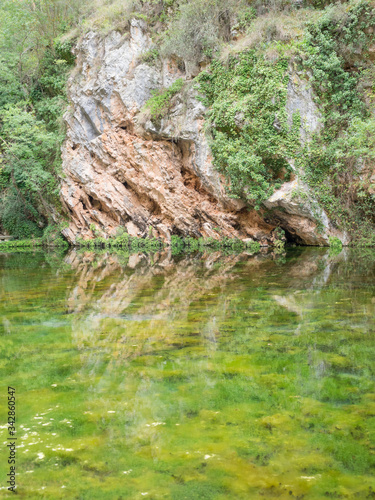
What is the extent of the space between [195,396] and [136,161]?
20.0 m

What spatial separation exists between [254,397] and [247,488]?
45.9 inches

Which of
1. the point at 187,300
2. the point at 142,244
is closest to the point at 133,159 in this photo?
the point at 142,244

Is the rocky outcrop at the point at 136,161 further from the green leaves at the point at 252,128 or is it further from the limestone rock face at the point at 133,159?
the green leaves at the point at 252,128

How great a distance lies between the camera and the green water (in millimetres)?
2418

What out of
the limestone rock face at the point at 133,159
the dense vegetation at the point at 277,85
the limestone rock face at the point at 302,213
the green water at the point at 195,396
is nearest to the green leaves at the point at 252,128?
the dense vegetation at the point at 277,85

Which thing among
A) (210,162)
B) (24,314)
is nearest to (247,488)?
(24,314)

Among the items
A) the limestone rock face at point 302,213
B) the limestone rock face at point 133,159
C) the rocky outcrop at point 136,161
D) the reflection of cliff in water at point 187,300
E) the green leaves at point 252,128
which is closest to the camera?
the reflection of cliff in water at point 187,300

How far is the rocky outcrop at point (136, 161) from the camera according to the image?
19500 mm

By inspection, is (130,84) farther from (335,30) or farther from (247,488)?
(247,488)

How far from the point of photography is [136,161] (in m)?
22.3

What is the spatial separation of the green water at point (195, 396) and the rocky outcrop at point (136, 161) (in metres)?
12.3

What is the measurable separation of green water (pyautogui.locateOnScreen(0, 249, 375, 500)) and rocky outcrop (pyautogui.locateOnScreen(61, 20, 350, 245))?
40.3 feet

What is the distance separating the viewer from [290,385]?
3631 millimetres

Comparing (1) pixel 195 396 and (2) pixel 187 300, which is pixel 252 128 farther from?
(1) pixel 195 396
